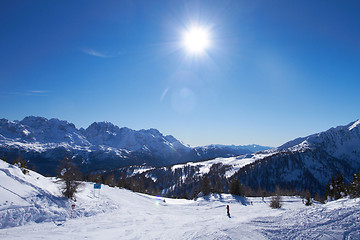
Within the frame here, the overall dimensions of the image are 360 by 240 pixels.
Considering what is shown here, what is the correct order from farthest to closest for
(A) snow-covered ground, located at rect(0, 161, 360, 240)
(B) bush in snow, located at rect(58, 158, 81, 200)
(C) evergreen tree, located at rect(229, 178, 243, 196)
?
(C) evergreen tree, located at rect(229, 178, 243, 196) < (B) bush in snow, located at rect(58, 158, 81, 200) < (A) snow-covered ground, located at rect(0, 161, 360, 240)

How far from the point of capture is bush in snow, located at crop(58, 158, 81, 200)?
28.4m

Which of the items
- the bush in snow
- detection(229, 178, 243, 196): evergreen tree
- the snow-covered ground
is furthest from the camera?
detection(229, 178, 243, 196): evergreen tree

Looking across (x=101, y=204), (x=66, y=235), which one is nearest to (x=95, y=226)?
(x=66, y=235)

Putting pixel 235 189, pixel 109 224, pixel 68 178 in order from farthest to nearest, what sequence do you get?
pixel 235 189 → pixel 68 178 → pixel 109 224

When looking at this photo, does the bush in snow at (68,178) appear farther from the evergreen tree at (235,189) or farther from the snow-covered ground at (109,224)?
the evergreen tree at (235,189)

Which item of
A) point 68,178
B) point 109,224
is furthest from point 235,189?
point 68,178

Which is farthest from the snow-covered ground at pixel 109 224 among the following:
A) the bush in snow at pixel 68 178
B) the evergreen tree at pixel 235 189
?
the evergreen tree at pixel 235 189

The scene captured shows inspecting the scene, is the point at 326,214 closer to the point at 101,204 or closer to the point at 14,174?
the point at 101,204

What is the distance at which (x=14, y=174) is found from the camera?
2600 centimetres

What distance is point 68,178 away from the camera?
96.2ft

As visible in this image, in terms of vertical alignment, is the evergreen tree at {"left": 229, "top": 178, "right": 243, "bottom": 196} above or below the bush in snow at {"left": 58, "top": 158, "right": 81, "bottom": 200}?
below

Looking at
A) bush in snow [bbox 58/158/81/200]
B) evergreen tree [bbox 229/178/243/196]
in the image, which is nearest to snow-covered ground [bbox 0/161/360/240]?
bush in snow [bbox 58/158/81/200]

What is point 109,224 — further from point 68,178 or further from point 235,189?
point 235,189

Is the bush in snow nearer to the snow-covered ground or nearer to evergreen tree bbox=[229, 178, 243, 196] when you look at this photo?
the snow-covered ground
